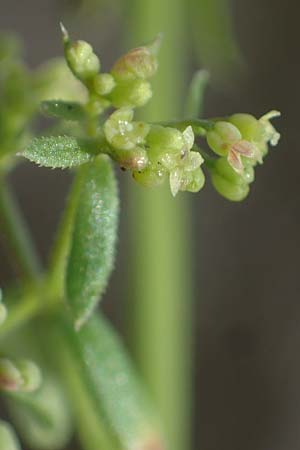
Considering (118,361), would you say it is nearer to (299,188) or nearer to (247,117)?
(247,117)

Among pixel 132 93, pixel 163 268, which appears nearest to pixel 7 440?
pixel 132 93

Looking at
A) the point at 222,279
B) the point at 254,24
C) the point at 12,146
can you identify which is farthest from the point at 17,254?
the point at 254,24

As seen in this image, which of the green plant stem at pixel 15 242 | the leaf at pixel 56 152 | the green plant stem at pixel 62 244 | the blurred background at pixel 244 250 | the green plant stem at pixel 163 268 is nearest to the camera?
the leaf at pixel 56 152

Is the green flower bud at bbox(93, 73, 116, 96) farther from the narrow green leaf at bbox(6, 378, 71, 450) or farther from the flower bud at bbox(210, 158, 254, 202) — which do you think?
the narrow green leaf at bbox(6, 378, 71, 450)

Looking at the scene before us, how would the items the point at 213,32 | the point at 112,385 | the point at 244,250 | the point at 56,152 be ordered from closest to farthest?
the point at 56,152 → the point at 112,385 → the point at 213,32 → the point at 244,250

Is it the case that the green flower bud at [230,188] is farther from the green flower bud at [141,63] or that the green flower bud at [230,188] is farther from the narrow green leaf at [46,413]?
the narrow green leaf at [46,413]

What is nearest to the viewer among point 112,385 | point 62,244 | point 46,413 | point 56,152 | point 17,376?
point 56,152

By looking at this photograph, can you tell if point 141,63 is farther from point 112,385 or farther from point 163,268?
point 163,268

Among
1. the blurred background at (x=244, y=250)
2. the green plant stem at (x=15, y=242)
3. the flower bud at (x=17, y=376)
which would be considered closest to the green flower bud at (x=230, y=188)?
the flower bud at (x=17, y=376)
